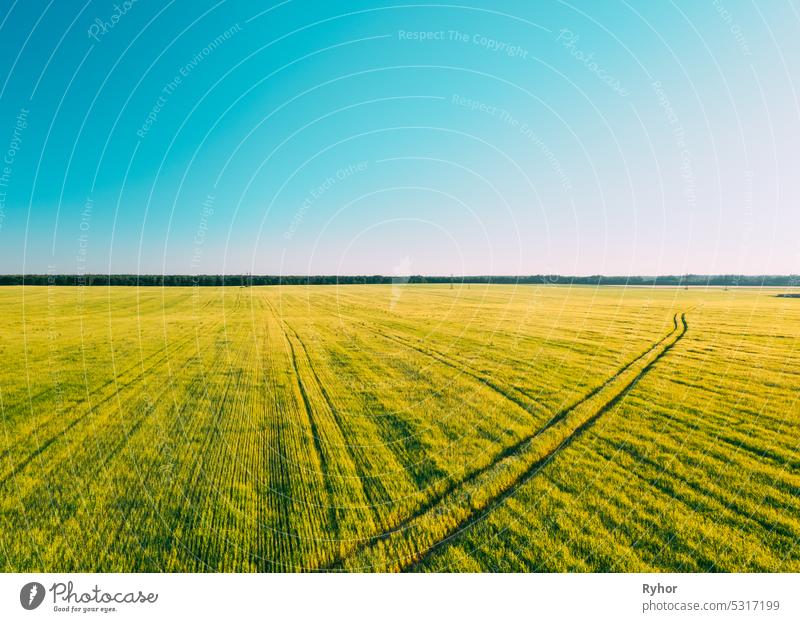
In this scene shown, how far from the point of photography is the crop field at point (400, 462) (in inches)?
305

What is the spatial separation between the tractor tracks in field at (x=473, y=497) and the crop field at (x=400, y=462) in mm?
47

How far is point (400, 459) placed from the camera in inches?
452

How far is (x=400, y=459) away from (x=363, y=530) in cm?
322

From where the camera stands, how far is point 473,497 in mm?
9430

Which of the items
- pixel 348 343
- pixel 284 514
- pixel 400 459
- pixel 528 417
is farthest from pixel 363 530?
pixel 348 343

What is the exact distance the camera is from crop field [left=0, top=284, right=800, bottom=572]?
7746mm

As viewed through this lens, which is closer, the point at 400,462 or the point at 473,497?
the point at 473,497

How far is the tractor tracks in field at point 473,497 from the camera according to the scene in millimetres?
7719

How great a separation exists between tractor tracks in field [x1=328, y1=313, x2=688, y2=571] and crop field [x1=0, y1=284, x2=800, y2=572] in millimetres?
47

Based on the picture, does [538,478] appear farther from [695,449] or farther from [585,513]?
[695,449]

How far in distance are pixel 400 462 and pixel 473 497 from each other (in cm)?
253

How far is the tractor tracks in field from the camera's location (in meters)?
7.72
